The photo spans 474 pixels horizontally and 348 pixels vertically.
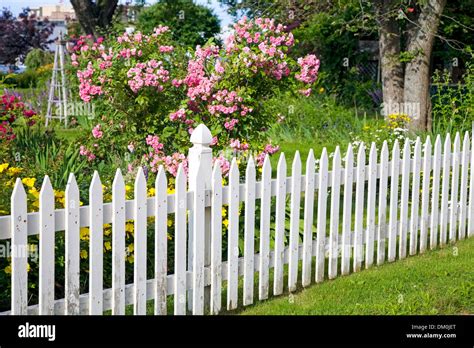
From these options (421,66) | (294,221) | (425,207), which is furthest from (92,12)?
(294,221)

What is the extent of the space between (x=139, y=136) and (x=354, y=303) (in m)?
2.91

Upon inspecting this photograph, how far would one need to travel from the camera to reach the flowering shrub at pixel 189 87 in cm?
671

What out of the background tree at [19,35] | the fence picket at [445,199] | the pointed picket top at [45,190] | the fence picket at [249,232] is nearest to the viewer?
the pointed picket top at [45,190]

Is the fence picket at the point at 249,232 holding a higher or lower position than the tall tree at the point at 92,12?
lower

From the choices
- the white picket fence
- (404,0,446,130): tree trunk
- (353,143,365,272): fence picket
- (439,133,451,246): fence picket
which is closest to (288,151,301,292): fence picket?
the white picket fence

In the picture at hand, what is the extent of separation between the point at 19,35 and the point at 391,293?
4089 cm

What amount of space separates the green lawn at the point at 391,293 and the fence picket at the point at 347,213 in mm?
123

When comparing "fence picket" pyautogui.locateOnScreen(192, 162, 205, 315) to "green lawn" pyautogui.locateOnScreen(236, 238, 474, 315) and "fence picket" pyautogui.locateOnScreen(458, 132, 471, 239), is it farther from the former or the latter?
"fence picket" pyautogui.locateOnScreen(458, 132, 471, 239)

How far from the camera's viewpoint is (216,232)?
15.8ft

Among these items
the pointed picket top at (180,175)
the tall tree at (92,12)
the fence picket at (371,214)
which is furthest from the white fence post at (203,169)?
the tall tree at (92,12)

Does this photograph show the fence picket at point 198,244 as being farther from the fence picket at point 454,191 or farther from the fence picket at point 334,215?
the fence picket at point 454,191

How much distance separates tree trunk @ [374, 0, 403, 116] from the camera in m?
12.9

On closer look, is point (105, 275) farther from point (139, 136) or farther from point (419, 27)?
point (419, 27)
